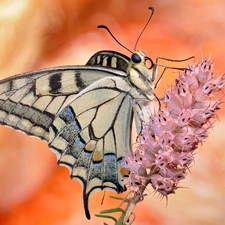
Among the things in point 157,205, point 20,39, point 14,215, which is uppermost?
point 20,39

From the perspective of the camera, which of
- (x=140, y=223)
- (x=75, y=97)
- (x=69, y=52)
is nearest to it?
(x=75, y=97)

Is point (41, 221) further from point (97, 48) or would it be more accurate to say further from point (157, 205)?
point (97, 48)

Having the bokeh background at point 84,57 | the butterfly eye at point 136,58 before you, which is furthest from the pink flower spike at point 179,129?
the bokeh background at point 84,57

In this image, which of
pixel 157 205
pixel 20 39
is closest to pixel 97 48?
pixel 20 39

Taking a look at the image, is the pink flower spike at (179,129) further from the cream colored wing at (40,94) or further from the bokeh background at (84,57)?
the bokeh background at (84,57)

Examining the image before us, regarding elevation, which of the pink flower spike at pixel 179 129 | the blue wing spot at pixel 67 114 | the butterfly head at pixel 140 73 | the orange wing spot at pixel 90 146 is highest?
the butterfly head at pixel 140 73

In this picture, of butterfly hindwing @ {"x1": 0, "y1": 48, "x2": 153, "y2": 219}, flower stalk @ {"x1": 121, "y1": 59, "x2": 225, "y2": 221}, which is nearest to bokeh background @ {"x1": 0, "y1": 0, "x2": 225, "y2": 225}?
butterfly hindwing @ {"x1": 0, "y1": 48, "x2": 153, "y2": 219}
